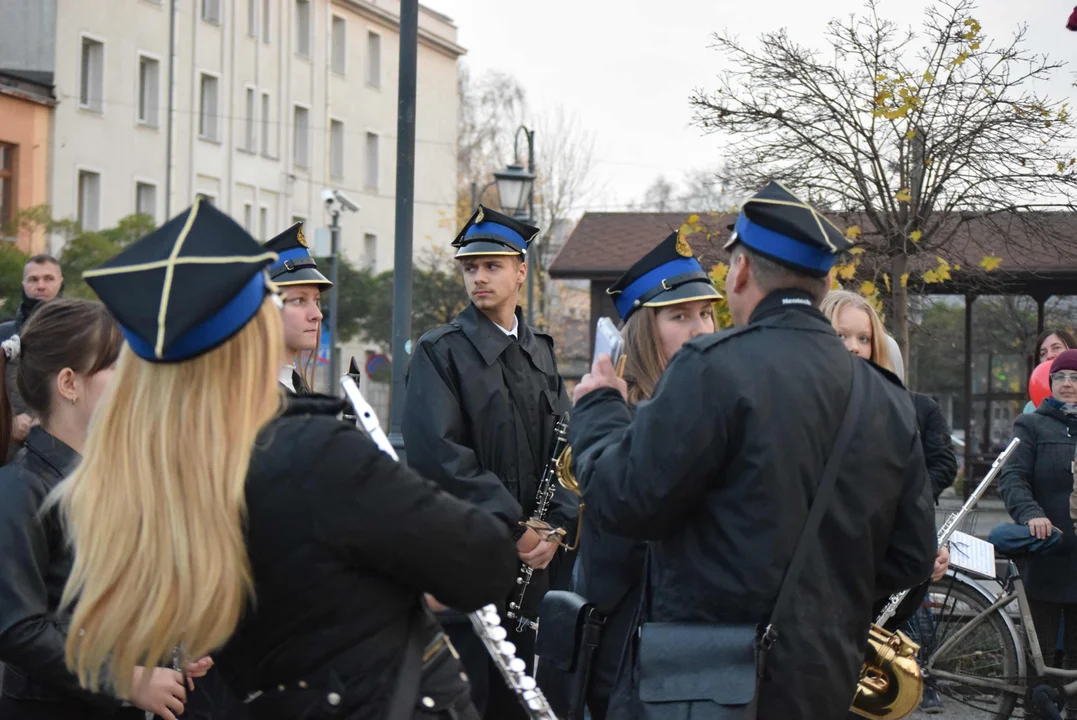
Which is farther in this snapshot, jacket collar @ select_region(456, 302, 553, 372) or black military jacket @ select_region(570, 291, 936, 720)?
jacket collar @ select_region(456, 302, 553, 372)

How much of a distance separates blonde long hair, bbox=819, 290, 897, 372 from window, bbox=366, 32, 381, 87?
160 feet

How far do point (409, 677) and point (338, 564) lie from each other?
267 millimetres

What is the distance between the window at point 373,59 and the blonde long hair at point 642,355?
4987cm

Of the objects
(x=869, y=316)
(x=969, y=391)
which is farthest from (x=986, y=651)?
(x=969, y=391)

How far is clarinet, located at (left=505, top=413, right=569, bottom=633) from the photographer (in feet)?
17.8

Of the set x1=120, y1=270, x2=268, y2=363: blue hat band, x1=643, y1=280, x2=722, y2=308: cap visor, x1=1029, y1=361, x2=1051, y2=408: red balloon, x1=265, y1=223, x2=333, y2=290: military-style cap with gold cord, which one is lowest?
x1=1029, y1=361, x2=1051, y2=408: red balloon

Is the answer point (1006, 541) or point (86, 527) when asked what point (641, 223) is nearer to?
point (1006, 541)

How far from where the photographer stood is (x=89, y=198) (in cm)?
3912

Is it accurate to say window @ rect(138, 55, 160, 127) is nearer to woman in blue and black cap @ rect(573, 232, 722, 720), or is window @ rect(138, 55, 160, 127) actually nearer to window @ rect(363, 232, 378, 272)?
window @ rect(363, 232, 378, 272)

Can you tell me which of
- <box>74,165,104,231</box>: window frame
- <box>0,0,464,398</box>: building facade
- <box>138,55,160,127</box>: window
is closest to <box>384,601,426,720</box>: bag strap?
<box>0,0,464,398</box>: building facade

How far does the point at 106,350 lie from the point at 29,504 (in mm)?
476

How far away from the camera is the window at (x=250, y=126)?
45594 mm

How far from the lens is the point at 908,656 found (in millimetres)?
5102

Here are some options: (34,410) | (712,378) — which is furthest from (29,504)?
(712,378)
